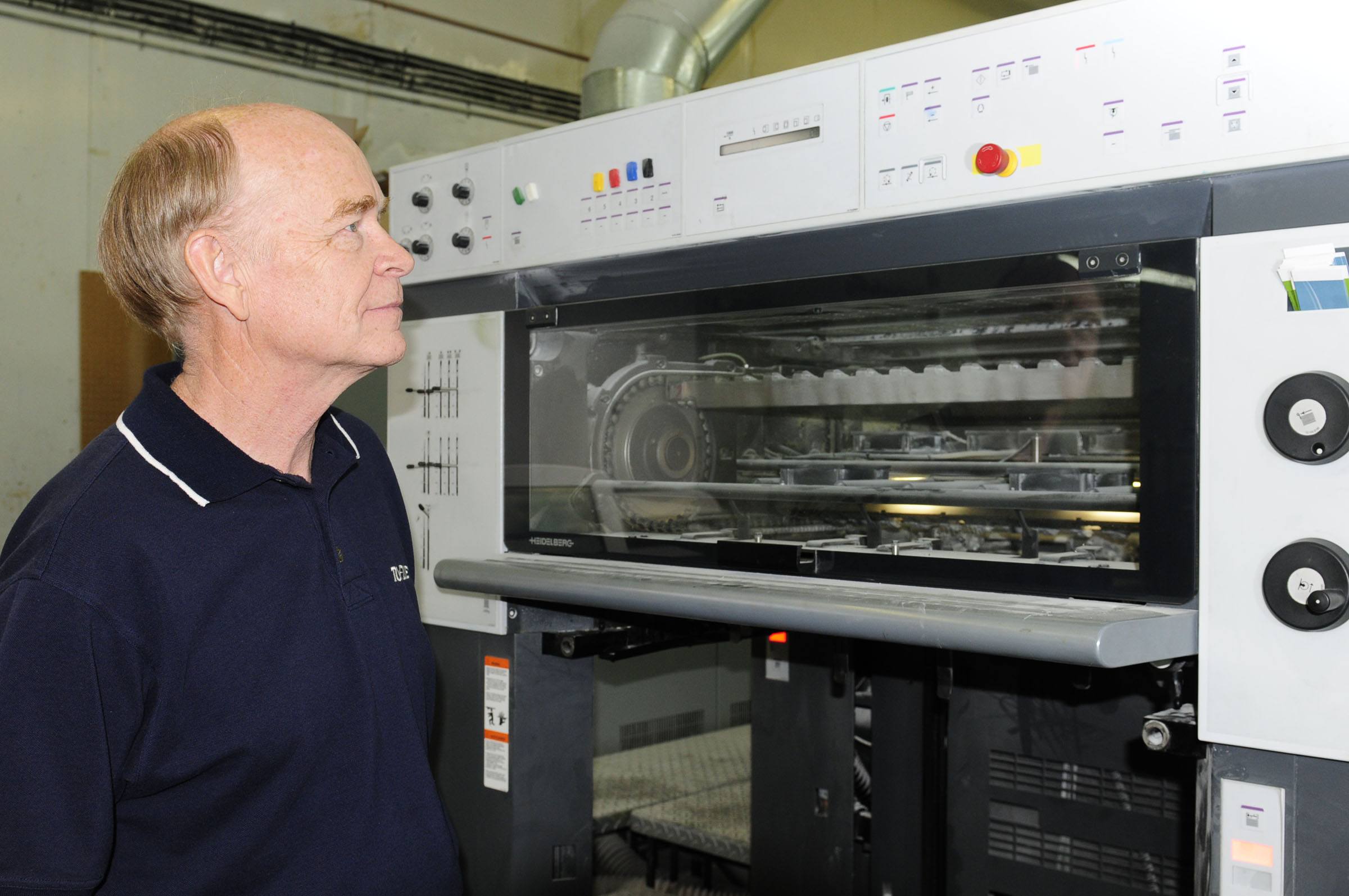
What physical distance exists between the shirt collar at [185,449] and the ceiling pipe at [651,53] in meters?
1.49

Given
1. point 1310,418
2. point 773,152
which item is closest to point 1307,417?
point 1310,418

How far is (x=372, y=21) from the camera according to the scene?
3.91m

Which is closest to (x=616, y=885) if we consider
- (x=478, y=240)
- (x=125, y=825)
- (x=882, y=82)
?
(x=478, y=240)

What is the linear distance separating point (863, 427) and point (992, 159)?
44cm

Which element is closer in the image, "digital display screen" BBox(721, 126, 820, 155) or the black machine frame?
the black machine frame

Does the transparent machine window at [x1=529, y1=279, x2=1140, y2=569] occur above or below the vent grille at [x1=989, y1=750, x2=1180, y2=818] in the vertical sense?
above

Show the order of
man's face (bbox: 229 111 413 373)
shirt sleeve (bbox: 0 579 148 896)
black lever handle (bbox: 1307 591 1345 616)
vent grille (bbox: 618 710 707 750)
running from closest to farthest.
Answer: shirt sleeve (bbox: 0 579 148 896) → black lever handle (bbox: 1307 591 1345 616) → man's face (bbox: 229 111 413 373) → vent grille (bbox: 618 710 707 750)

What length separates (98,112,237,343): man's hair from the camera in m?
1.24

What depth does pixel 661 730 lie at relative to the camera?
4.07m

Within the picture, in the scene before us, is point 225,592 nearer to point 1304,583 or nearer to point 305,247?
point 305,247

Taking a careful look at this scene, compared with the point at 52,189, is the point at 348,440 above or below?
below

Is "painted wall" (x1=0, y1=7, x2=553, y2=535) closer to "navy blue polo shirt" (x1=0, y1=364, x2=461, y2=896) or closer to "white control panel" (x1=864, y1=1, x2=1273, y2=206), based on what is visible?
"navy blue polo shirt" (x1=0, y1=364, x2=461, y2=896)

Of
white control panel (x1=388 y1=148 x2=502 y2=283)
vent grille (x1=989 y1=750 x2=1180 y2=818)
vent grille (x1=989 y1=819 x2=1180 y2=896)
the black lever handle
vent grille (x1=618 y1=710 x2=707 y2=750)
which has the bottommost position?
vent grille (x1=618 y1=710 x2=707 y2=750)

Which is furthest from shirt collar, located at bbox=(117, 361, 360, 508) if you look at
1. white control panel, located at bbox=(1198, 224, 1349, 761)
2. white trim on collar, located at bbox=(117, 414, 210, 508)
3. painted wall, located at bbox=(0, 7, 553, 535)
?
painted wall, located at bbox=(0, 7, 553, 535)
